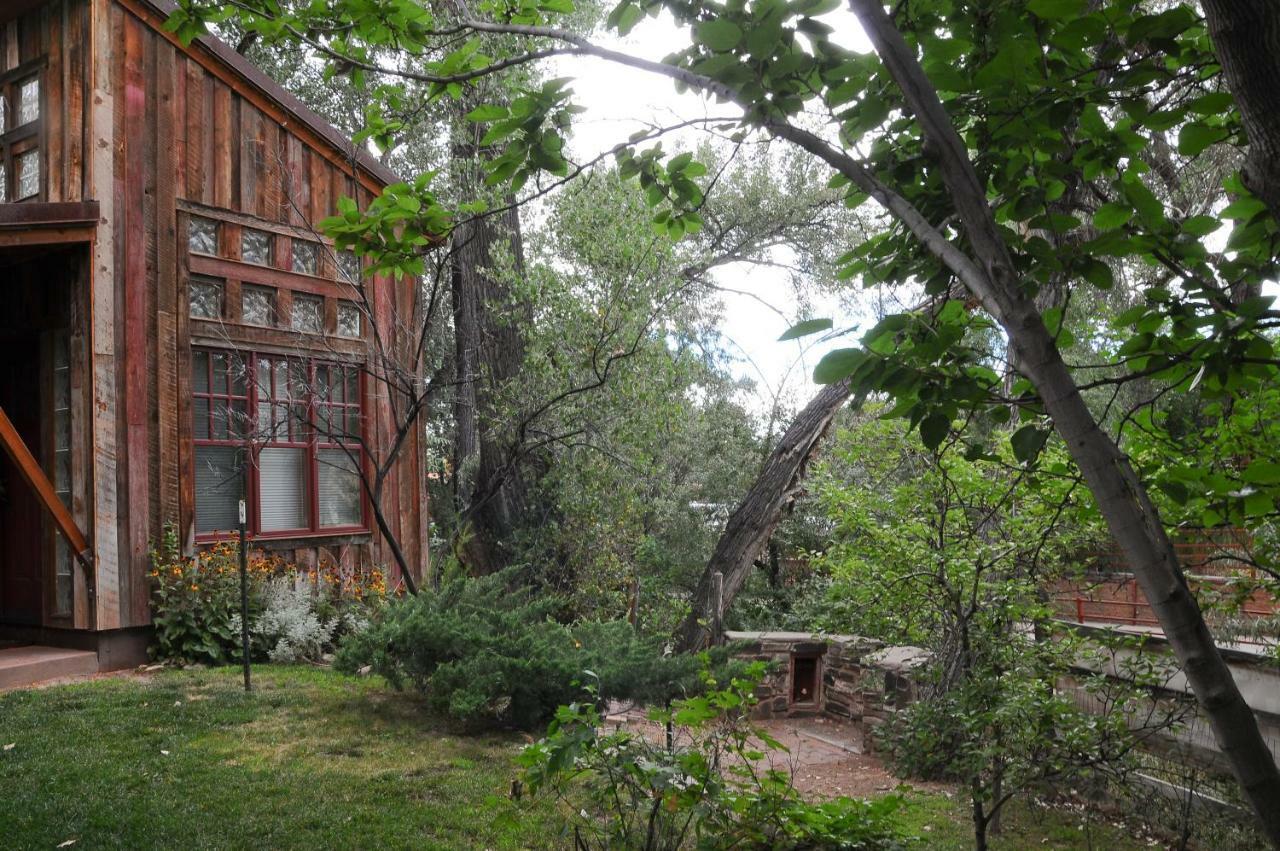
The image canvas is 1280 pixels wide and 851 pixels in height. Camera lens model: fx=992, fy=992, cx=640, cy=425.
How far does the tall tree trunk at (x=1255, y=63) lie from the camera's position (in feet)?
4.44

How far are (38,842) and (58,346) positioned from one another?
5305 millimetres

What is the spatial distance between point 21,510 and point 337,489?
109 inches

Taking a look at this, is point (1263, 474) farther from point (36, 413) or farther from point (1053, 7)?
point (36, 413)

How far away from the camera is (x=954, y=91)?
1.65 meters

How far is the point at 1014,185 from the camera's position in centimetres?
196

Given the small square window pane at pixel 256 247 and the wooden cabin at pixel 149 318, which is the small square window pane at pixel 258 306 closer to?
the wooden cabin at pixel 149 318

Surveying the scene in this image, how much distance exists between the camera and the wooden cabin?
8125mm

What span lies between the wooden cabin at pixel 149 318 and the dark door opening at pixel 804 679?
4.92m

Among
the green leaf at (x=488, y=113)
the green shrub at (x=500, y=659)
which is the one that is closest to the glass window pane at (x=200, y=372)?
the green shrub at (x=500, y=659)

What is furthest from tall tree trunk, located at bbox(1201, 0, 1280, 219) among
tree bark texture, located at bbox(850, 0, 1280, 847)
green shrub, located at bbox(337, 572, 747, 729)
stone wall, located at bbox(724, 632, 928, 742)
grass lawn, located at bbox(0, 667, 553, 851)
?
stone wall, located at bbox(724, 632, 928, 742)

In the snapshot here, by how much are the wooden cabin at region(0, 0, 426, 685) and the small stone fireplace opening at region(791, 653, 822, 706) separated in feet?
16.1

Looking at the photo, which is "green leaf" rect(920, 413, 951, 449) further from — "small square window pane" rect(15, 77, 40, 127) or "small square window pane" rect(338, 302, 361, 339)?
"small square window pane" rect(15, 77, 40, 127)

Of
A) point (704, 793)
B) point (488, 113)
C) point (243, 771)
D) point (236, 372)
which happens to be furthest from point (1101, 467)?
point (236, 372)

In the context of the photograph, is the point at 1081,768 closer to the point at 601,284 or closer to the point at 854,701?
the point at 854,701
